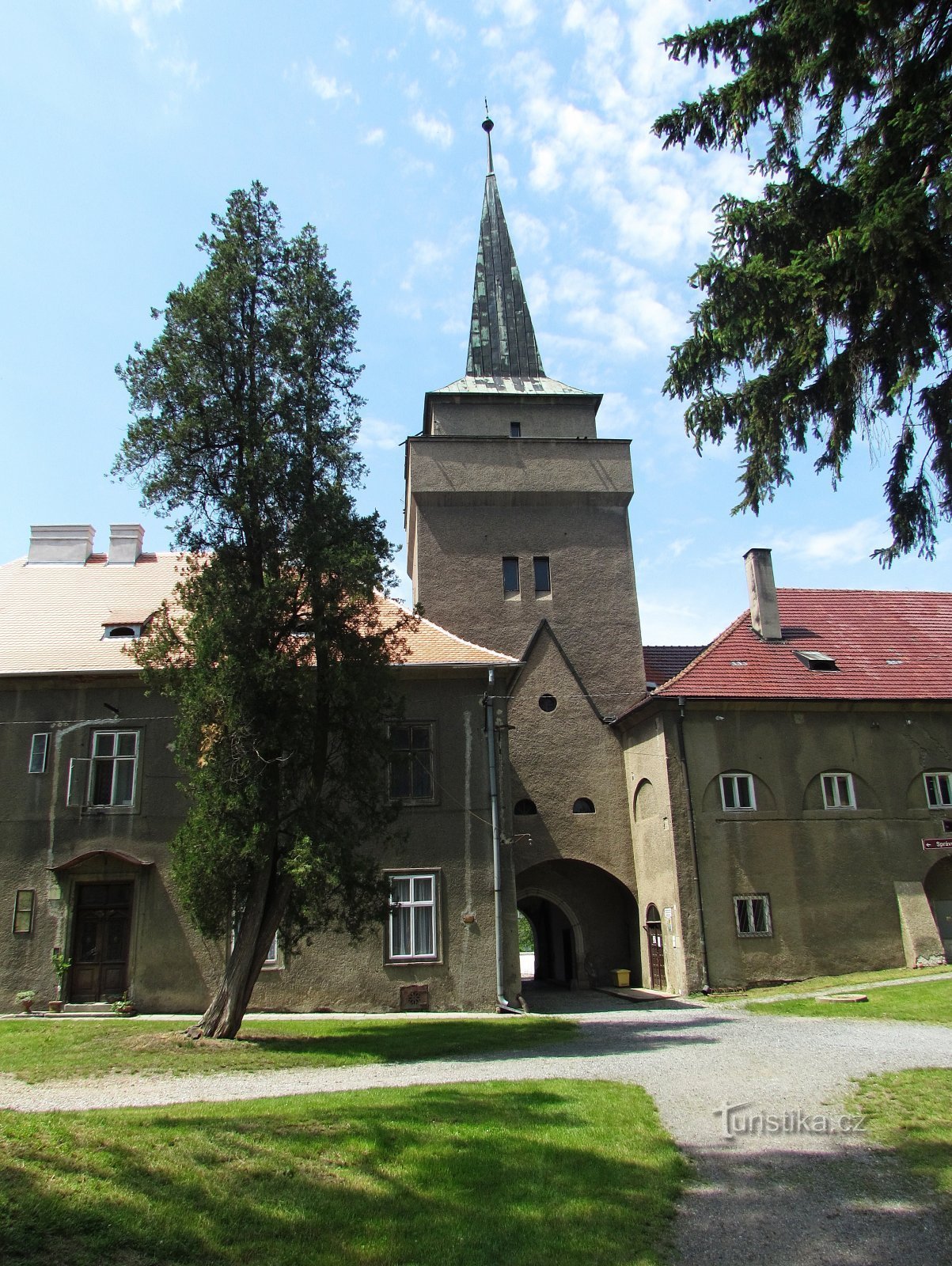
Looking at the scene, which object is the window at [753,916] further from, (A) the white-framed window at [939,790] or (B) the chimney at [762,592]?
(B) the chimney at [762,592]

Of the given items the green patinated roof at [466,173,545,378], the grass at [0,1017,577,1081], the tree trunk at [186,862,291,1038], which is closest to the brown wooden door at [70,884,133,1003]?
the grass at [0,1017,577,1081]

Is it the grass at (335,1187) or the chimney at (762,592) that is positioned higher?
the chimney at (762,592)

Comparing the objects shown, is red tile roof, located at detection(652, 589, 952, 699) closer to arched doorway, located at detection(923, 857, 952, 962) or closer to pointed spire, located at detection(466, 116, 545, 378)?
arched doorway, located at detection(923, 857, 952, 962)

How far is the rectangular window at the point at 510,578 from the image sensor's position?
2658 centimetres

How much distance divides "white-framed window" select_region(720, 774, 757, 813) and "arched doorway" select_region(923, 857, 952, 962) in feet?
14.5

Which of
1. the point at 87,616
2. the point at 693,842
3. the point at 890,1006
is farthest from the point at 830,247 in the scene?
the point at 87,616

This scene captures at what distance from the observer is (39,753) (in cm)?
1923

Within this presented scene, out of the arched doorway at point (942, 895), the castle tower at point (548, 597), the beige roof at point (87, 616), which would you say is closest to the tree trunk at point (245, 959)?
the beige roof at point (87, 616)

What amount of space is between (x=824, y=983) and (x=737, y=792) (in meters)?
4.33

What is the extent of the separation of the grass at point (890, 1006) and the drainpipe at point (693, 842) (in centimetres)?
260

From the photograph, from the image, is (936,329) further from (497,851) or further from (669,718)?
(669,718)

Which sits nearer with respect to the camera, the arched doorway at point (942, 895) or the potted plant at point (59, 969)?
the potted plant at point (59, 969)

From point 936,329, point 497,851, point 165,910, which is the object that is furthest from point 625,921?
point 936,329

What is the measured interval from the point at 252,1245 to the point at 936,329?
727cm
